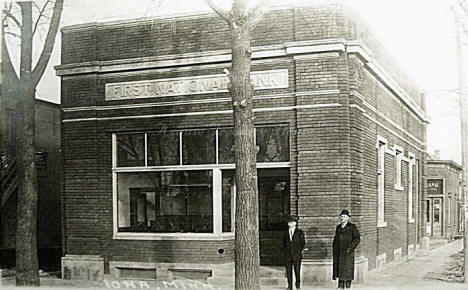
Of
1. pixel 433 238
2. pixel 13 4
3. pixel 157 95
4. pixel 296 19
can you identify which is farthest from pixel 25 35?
pixel 433 238

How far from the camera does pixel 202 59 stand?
1459cm

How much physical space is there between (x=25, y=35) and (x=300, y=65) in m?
5.33

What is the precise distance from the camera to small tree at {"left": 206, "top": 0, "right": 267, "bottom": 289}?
10094 mm

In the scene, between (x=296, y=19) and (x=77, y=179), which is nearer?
(x=296, y=19)

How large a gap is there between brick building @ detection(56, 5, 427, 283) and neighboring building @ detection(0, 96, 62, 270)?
1258 millimetres

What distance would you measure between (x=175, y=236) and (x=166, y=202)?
79cm

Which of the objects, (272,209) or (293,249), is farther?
(272,209)

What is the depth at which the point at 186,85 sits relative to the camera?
48.6ft

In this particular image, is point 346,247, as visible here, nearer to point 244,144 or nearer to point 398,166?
point 244,144

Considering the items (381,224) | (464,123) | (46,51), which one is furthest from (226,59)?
(381,224)

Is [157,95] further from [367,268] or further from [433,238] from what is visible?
[433,238]

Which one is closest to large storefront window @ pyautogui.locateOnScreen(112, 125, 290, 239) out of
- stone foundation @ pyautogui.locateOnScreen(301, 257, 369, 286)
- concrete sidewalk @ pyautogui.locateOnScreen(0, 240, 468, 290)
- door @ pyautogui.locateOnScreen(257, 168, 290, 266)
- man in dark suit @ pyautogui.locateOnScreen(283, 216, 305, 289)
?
door @ pyautogui.locateOnScreen(257, 168, 290, 266)

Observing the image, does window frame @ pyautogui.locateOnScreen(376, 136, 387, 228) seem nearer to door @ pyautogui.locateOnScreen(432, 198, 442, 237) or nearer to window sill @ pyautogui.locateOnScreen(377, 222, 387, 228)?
window sill @ pyautogui.locateOnScreen(377, 222, 387, 228)

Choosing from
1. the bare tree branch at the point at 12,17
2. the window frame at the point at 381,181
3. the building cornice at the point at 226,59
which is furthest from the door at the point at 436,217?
the bare tree branch at the point at 12,17
